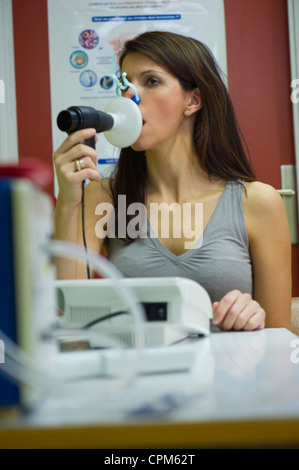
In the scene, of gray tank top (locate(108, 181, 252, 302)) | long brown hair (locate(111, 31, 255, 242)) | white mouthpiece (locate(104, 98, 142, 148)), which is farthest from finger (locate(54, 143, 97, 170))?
long brown hair (locate(111, 31, 255, 242))

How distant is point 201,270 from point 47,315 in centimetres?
92

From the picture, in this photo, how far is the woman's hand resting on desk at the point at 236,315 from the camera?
1000 mm

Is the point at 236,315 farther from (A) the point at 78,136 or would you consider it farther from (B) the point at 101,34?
(B) the point at 101,34

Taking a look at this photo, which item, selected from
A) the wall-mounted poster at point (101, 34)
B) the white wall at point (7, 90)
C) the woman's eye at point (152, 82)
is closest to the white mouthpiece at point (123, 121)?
the woman's eye at point (152, 82)

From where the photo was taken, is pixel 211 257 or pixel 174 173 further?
pixel 174 173

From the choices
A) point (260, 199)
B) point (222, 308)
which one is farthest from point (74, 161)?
point (260, 199)

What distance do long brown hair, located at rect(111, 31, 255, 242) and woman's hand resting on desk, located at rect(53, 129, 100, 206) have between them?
0.44 meters

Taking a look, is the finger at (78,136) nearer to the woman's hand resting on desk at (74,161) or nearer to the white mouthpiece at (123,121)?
the woman's hand resting on desk at (74,161)

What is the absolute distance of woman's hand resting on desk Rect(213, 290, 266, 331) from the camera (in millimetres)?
1000

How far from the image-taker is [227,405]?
473 mm

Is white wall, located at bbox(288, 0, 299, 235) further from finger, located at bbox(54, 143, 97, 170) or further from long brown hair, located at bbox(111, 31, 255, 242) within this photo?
finger, located at bbox(54, 143, 97, 170)

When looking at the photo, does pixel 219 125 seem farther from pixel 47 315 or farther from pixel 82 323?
pixel 47 315

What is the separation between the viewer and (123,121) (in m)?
1.22

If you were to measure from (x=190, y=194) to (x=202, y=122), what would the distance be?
8.8 inches
